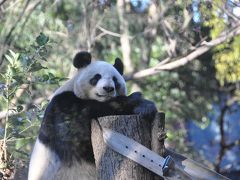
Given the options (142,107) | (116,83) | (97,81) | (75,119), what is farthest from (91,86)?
(142,107)

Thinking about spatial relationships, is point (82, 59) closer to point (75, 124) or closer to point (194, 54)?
point (75, 124)

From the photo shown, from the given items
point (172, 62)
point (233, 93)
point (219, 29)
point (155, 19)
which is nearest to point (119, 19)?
point (155, 19)

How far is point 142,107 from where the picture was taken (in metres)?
4.20

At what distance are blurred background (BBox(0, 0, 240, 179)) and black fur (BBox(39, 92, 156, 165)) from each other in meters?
0.94

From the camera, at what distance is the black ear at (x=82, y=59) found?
16.7 ft

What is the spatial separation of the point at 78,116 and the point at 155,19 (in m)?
6.53

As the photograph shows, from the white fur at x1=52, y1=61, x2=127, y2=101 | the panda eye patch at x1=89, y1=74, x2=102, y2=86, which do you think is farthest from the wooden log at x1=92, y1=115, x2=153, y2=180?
the panda eye patch at x1=89, y1=74, x2=102, y2=86

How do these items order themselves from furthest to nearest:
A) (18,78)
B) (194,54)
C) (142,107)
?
(194,54) → (18,78) → (142,107)

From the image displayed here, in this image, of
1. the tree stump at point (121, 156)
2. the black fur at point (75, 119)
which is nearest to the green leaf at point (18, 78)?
the black fur at point (75, 119)

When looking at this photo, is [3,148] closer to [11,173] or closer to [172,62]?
[11,173]

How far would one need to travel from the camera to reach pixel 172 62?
31.7 feet

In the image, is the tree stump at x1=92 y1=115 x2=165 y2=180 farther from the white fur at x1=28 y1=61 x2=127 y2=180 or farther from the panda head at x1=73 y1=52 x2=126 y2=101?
the panda head at x1=73 y1=52 x2=126 y2=101

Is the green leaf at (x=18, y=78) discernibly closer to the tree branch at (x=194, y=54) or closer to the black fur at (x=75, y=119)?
the black fur at (x=75, y=119)

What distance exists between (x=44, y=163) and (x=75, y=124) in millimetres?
446
